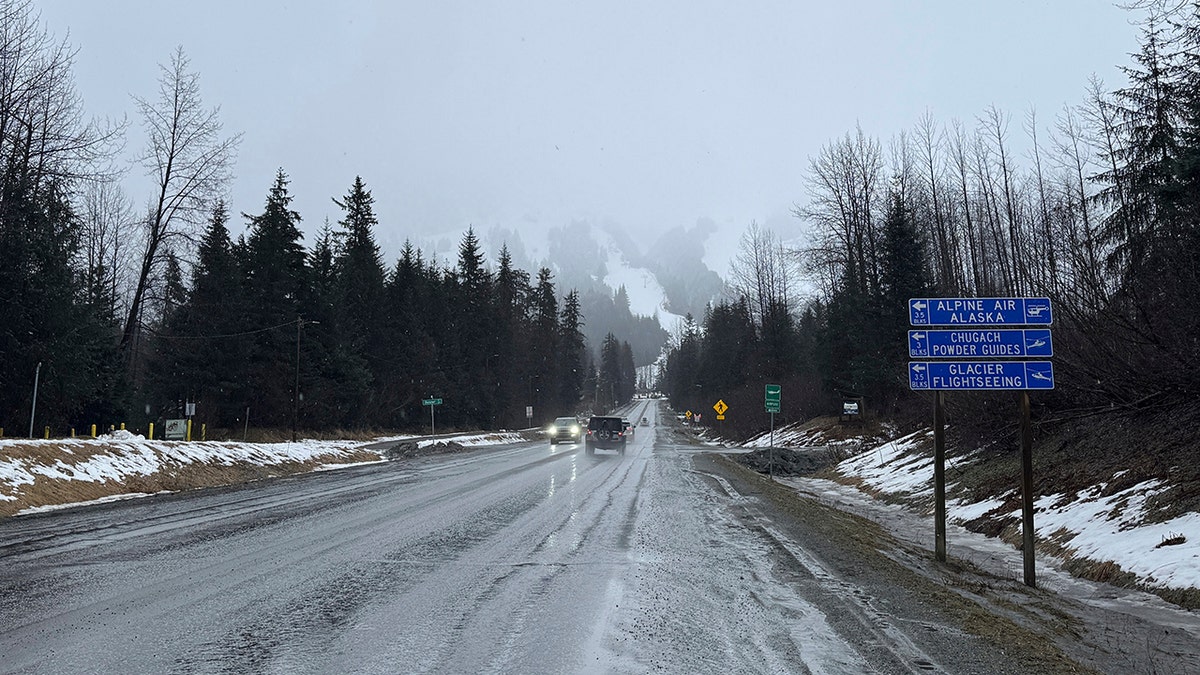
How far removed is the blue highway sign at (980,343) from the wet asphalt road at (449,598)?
3.03 m

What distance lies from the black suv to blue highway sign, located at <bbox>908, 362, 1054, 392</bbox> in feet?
94.0

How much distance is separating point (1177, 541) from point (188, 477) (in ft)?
68.9

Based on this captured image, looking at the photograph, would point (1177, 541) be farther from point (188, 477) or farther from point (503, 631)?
point (188, 477)

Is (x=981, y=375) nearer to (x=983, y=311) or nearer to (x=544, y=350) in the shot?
(x=983, y=311)

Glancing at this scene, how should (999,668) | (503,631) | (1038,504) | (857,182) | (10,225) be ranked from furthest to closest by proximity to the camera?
(857,182), (10,225), (1038,504), (503,631), (999,668)

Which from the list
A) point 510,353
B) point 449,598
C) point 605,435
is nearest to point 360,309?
point 510,353

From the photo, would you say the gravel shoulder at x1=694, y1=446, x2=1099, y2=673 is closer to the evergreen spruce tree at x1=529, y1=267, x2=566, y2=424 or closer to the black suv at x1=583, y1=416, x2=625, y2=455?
the black suv at x1=583, y1=416, x2=625, y2=455

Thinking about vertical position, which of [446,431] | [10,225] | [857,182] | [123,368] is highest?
[857,182]

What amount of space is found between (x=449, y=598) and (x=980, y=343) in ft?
25.5

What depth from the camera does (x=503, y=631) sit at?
512 centimetres

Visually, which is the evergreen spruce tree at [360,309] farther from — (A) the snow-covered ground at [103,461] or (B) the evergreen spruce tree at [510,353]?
(A) the snow-covered ground at [103,461]

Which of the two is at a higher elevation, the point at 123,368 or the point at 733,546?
the point at 123,368

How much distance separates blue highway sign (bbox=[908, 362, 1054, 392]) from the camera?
9.08 meters

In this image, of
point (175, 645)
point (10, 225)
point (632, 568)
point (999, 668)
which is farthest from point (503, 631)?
point (10, 225)
